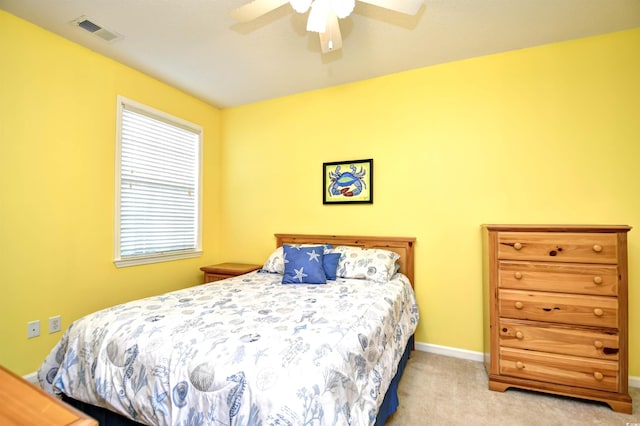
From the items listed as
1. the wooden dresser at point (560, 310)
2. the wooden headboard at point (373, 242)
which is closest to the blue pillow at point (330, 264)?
the wooden headboard at point (373, 242)

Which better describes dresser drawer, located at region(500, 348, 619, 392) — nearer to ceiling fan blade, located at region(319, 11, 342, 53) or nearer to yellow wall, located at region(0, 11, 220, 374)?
ceiling fan blade, located at region(319, 11, 342, 53)

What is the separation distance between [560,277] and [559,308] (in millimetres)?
206

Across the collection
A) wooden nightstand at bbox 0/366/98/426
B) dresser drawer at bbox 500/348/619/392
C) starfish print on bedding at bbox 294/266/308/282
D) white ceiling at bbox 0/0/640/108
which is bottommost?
dresser drawer at bbox 500/348/619/392

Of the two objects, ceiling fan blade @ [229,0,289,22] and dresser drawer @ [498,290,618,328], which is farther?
dresser drawer @ [498,290,618,328]

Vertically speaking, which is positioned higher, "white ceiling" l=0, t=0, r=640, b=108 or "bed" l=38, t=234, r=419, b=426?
"white ceiling" l=0, t=0, r=640, b=108

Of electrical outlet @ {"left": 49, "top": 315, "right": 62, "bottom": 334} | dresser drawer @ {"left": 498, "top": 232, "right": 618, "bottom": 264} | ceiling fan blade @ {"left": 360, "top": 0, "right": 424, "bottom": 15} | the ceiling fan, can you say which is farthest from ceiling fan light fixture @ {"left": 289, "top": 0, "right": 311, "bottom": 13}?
electrical outlet @ {"left": 49, "top": 315, "right": 62, "bottom": 334}

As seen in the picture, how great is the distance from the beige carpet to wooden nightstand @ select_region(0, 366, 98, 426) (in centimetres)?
169

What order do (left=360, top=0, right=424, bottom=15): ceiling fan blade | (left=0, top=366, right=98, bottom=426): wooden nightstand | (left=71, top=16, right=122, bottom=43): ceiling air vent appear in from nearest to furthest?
1. (left=0, top=366, right=98, bottom=426): wooden nightstand
2. (left=360, top=0, right=424, bottom=15): ceiling fan blade
3. (left=71, top=16, right=122, bottom=43): ceiling air vent

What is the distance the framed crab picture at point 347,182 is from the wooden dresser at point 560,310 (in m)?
1.20

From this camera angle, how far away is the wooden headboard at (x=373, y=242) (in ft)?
8.96

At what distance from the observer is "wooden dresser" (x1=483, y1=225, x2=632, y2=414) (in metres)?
1.85

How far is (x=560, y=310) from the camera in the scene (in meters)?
1.95

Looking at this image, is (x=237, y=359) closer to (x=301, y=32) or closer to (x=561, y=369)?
(x=561, y=369)

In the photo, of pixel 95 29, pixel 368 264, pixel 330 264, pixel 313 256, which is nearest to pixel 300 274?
pixel 313 256
